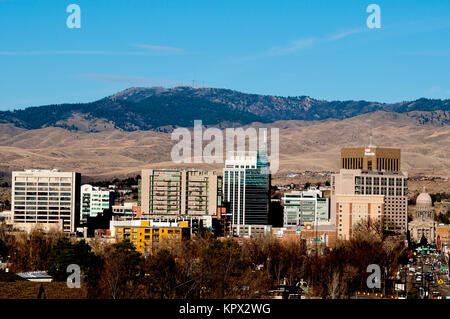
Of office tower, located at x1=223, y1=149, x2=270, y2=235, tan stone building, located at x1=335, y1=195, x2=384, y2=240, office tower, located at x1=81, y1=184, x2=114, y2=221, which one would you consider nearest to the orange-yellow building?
tan stone building, located at x1=335, y1=195, x2=384, y2=240

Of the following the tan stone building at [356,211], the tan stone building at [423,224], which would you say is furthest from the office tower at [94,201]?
the tan stone building at [423,224]

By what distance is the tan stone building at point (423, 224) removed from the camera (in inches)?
5566

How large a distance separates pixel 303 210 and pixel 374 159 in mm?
28497

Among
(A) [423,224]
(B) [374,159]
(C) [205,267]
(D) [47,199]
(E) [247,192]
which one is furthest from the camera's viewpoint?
(B) [374,159]

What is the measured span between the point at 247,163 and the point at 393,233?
2533 cm

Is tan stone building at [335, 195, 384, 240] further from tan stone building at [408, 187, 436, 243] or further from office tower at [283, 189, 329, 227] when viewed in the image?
tan stone building at [408, 187, 436, 243]

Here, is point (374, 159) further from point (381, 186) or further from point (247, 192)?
point (247, 192)

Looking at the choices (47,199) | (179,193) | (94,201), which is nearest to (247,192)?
(179,193)

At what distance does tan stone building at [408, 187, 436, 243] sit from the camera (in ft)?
464

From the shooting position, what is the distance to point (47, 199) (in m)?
Answer: 118

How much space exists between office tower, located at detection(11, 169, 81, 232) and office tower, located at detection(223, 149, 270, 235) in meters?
21.9

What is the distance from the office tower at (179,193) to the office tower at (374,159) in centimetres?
4391
